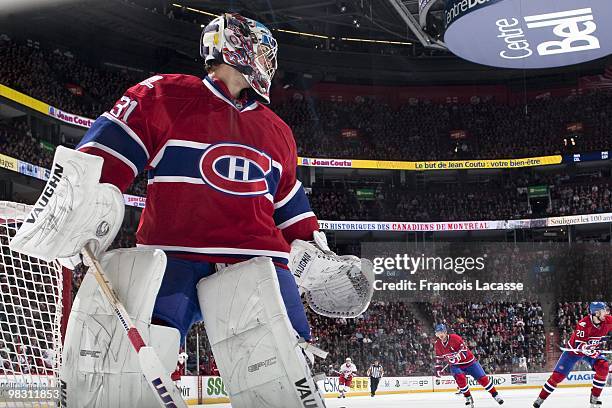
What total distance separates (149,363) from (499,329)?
1892 cm

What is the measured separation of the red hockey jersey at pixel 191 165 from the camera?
2.32 metres

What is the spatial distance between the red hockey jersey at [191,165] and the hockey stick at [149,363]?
0.98 ft

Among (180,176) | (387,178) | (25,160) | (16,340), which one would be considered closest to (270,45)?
(180,176)

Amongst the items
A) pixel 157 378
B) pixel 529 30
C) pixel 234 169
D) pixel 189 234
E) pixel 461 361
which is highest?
pixel 529 30

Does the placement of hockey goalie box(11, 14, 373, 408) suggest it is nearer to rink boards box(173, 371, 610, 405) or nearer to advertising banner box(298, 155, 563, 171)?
rink boards box(173, 371, 610, 405)

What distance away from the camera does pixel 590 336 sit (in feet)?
29.3

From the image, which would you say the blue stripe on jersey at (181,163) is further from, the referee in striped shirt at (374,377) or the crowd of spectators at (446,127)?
the crowd of spectators at (446,127)

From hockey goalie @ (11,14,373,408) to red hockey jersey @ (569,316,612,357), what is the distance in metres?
7.25

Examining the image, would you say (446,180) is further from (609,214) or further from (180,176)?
(180,176)

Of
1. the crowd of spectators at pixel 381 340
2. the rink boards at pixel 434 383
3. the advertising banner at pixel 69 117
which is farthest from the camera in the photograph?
the advertising banner at pixel 69 117

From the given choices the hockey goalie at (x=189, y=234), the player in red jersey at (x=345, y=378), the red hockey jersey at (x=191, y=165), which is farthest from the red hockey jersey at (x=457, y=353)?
the red hockey jersey at (x=191, y=165)

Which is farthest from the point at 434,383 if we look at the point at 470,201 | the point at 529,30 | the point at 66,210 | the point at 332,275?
the point at 66,210

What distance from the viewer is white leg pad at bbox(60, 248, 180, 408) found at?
6.78ft

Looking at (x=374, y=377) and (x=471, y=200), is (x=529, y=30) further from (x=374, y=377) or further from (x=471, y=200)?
(x=471, y=200)
